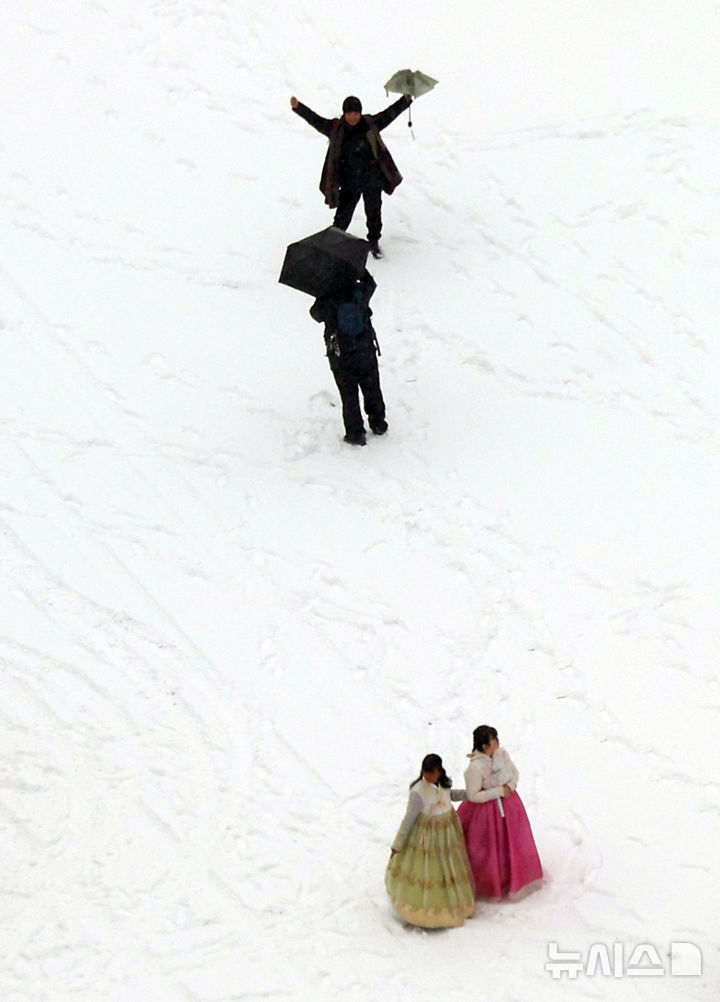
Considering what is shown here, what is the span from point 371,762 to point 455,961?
1656 mm

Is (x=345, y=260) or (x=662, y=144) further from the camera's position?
(x=662, y=144)

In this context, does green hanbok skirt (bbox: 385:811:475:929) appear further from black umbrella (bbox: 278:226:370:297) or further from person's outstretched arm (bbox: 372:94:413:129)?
person's outstretched arm (bbox: 372:94:413:129)

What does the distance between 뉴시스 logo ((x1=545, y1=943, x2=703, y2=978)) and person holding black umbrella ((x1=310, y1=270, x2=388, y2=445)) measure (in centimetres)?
481

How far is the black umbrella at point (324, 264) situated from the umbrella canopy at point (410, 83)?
2212mm

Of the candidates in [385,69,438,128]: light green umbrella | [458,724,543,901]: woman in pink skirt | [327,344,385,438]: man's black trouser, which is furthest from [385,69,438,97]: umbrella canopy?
[458,724,543,901]: woman in pink skirt

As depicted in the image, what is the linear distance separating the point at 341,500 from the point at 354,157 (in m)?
3.13

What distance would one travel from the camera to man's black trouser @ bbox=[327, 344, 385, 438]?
11.0m

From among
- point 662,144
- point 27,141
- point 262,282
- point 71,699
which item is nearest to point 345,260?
point 262,282

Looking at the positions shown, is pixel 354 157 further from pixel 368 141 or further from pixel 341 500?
pixel 341 500

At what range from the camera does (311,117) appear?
40.1 feet

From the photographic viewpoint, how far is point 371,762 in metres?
9.01

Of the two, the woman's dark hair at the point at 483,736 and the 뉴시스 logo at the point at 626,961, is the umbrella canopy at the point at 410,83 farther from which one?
the 뉴시스 logo at the point at 626,961

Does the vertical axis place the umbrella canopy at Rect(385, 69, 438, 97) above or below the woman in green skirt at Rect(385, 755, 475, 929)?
above

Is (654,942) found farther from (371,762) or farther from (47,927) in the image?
(47,927)
